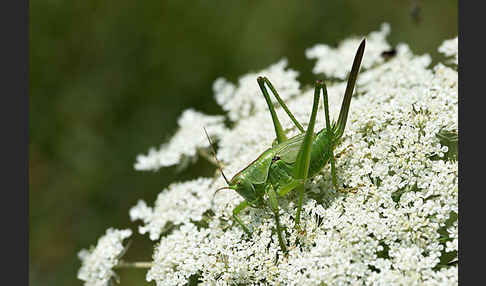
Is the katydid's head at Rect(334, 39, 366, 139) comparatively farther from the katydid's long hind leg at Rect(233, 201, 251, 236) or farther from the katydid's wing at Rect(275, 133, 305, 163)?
the katydid's long hind leg at Rect(233, 201, 251, 236)

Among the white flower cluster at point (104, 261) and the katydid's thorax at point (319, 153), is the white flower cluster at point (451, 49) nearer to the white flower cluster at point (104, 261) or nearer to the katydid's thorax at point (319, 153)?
the katydid's thorax at point (319, 153)

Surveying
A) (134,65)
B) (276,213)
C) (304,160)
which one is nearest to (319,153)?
(304,160)

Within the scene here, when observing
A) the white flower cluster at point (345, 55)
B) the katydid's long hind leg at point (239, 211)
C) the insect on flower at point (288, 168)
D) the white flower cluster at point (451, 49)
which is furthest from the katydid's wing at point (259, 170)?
the white flower cluster at point (451, 49)

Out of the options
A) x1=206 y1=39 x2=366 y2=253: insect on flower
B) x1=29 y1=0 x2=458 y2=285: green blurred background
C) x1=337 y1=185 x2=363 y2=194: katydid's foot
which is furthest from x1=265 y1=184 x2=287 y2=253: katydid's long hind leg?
x1=29 y1=0 x2=458 y2=285: green blurred background

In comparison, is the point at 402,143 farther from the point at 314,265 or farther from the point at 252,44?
the point at 252,44

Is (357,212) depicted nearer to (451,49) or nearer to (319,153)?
(319,153)

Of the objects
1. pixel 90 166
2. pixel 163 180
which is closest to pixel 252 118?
pixel 163 180
